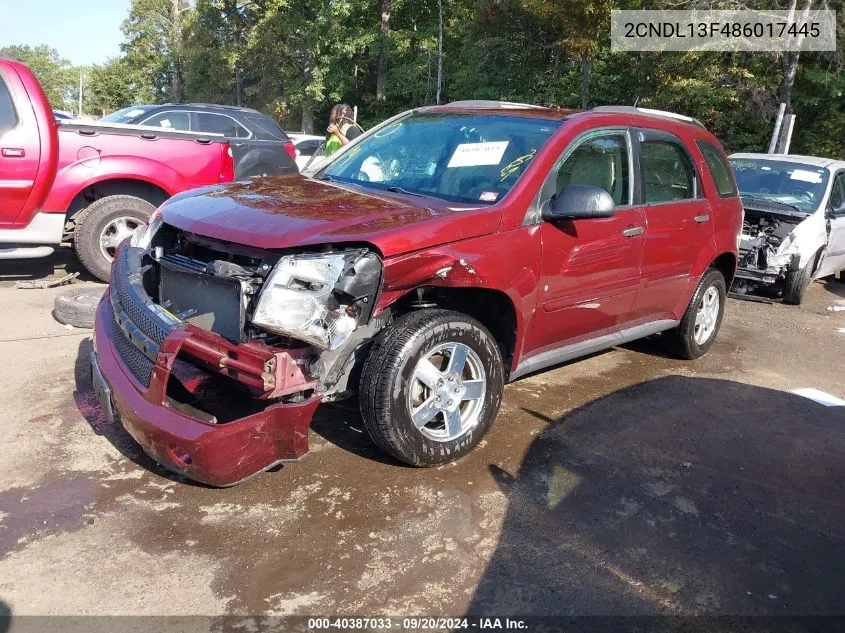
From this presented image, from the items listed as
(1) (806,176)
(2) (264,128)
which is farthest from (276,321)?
(1) (806,176)

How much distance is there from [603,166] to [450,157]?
3.30 ft

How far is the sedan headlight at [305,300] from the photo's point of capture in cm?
298

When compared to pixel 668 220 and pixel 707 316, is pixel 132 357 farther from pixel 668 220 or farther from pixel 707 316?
pixel 707 316

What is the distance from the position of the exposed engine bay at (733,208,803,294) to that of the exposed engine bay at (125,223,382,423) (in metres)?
6.33

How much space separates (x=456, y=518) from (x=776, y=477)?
190 cm

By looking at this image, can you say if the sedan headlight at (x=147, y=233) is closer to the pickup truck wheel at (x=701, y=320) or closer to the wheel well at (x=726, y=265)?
the pickup truck wheel at (x=701, y=320)

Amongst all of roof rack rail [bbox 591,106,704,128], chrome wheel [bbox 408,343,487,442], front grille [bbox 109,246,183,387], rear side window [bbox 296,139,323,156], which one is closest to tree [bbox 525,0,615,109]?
rear side window [bbox 296,139,323,156]

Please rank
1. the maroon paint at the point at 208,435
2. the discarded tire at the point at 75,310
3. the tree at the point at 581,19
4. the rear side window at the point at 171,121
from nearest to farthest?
1. the maroon paint at the point at 208,435
2. the discarded tire at the point at 75,310
3. the rear side window at the point at 171,121
4. the tree at the point at 581,19

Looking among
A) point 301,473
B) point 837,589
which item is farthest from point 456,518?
point 837,589

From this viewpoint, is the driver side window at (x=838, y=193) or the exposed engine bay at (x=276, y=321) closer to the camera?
the exposed engine bay at (x=276, y=321)

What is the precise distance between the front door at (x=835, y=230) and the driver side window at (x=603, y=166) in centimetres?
525

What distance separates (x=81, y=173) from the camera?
6504mm

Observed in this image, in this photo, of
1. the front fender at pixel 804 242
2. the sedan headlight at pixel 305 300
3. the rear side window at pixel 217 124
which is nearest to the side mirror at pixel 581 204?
the sedan headlight at pixel 305 300

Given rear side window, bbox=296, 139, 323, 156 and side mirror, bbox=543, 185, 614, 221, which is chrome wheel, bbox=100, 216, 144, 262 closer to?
side mirror, bbox=543, 185, 614, 221
